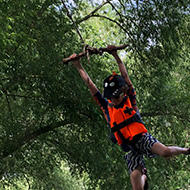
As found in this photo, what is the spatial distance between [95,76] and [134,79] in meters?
0.95

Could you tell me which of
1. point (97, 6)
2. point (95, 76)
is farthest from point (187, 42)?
point (97, 6)

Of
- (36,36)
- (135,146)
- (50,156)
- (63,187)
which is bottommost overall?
(63,187)

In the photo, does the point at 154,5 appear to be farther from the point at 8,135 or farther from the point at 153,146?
the point at 153,146

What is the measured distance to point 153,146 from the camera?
2.22 metres

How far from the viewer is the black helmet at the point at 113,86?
7.52ft

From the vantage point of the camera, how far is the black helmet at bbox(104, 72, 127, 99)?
7.52 feet

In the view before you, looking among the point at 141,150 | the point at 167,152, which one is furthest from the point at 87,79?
the point at 167,152

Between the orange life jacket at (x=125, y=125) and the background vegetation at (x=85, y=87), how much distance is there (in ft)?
8.39

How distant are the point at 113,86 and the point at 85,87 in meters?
3.06

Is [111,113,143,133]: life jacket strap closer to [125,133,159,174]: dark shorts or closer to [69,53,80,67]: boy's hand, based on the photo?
[125,133,159,174]: dark shorts

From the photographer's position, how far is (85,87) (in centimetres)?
536

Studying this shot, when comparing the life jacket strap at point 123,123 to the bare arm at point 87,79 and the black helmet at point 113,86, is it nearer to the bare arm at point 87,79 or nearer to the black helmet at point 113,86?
the black helmet at point 113,86

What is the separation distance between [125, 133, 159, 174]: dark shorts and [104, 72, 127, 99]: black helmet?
303mm

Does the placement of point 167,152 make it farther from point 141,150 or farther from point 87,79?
point 87,79
